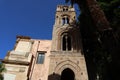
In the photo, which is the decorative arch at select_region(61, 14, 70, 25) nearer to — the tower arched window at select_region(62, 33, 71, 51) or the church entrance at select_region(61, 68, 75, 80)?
the tower arched window at select_region(62, 33, 71, 51)

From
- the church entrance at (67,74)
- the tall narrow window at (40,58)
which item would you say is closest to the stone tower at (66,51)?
the church entrance at (67,74)

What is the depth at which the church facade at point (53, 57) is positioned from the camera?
1566 centimetres

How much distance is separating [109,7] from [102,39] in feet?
36.1

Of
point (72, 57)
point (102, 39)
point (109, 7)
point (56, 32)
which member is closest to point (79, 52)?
point (72, 57)

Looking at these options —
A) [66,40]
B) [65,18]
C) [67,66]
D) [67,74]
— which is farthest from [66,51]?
[65,18]

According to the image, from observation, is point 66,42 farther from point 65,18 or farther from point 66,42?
point 65,18

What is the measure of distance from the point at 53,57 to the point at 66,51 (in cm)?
178

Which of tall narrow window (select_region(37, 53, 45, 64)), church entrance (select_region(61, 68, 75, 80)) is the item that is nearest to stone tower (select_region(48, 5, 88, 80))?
church entrance (select_region(61, 68, 75, 80))

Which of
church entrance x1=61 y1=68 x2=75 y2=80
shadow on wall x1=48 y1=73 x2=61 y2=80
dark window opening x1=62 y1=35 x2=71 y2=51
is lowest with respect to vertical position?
shadow on wall x1=48 y1=73 x2=61 y2=80

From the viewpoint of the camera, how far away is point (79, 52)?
1764 cm

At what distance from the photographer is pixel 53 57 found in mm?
16969

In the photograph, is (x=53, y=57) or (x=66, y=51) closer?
(x=53, y=57)

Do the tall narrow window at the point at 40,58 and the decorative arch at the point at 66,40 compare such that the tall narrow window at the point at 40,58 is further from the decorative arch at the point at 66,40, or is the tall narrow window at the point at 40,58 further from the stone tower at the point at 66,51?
the decorative arch at the point at 66,40

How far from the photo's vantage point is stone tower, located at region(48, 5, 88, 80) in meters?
15.9
